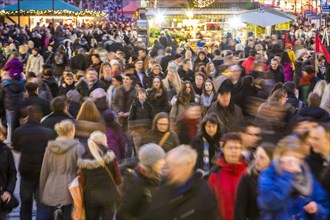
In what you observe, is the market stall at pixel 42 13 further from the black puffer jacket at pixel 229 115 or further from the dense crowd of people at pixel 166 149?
the black puffer jacket at pixel 229 115

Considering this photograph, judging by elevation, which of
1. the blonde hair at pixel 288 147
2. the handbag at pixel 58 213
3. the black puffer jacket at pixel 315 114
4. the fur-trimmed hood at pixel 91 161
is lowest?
the handbag at pixel 58 213

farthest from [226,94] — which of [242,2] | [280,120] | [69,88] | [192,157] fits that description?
[242,2]

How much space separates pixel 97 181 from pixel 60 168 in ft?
2.17

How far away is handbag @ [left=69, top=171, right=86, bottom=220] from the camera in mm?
8047

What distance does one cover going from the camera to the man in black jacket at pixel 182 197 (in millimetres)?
5938

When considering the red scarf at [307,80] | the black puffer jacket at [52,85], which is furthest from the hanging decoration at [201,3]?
the black puffer jacket at [52,85]

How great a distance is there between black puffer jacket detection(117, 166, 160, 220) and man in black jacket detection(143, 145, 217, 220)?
2.02 feet

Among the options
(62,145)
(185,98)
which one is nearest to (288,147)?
(62,145)

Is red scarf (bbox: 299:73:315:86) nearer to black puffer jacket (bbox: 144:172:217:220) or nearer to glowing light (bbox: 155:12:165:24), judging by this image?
black puffer jacket (bbox: 144:172:217:220)

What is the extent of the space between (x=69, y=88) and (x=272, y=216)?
26.9 ft

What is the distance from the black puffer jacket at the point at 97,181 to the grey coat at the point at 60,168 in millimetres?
438

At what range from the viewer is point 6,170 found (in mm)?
8477

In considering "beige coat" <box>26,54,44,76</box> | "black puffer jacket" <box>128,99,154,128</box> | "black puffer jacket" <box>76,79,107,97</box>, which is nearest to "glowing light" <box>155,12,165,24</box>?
"beige coat" <box>26,54,44,76</box>

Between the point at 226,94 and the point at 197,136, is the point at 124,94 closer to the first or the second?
the point at 226,94
